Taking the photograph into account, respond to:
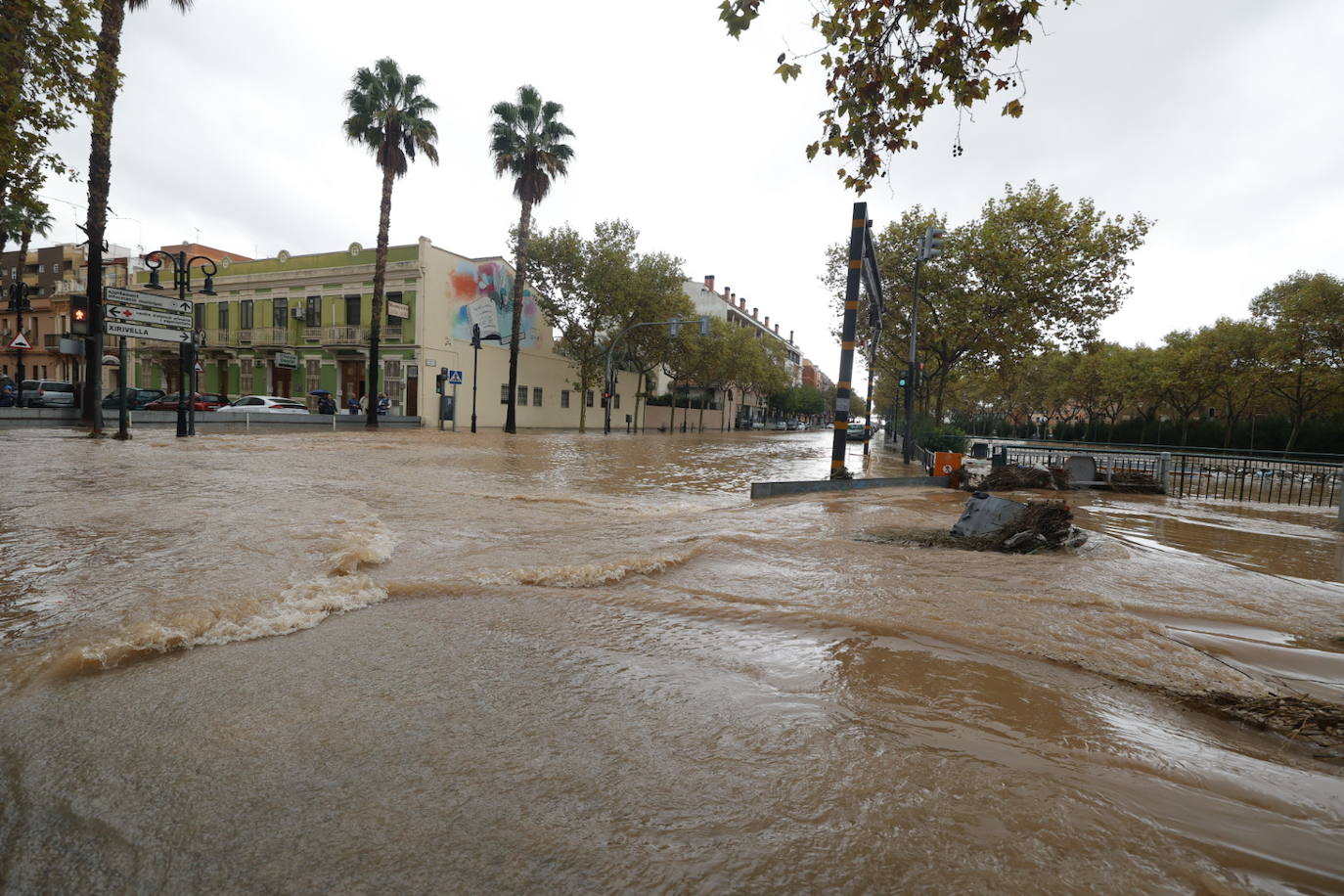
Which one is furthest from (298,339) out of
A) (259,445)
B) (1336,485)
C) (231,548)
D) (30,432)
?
(1336,485)

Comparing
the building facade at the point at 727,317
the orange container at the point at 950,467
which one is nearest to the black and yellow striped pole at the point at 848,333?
the orange container at the point at 950,467

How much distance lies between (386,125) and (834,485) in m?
25.0

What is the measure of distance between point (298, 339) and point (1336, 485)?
45.2 metres

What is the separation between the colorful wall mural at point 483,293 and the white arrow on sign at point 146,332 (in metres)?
19.2

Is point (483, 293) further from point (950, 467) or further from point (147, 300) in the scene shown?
point (950, 467)

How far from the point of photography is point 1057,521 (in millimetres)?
7008

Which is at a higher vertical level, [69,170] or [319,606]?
[69,170]

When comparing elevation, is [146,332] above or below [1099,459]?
above

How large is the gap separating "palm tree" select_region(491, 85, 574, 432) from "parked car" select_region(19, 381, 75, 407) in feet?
63.0

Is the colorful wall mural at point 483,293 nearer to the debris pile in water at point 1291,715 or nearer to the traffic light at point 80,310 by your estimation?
the traffic light at point 80,310

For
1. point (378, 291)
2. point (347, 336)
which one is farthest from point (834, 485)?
point (347, 336)

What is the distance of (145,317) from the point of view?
16.1m

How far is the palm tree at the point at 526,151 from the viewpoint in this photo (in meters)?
30.2

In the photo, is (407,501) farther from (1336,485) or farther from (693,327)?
(693,327)
